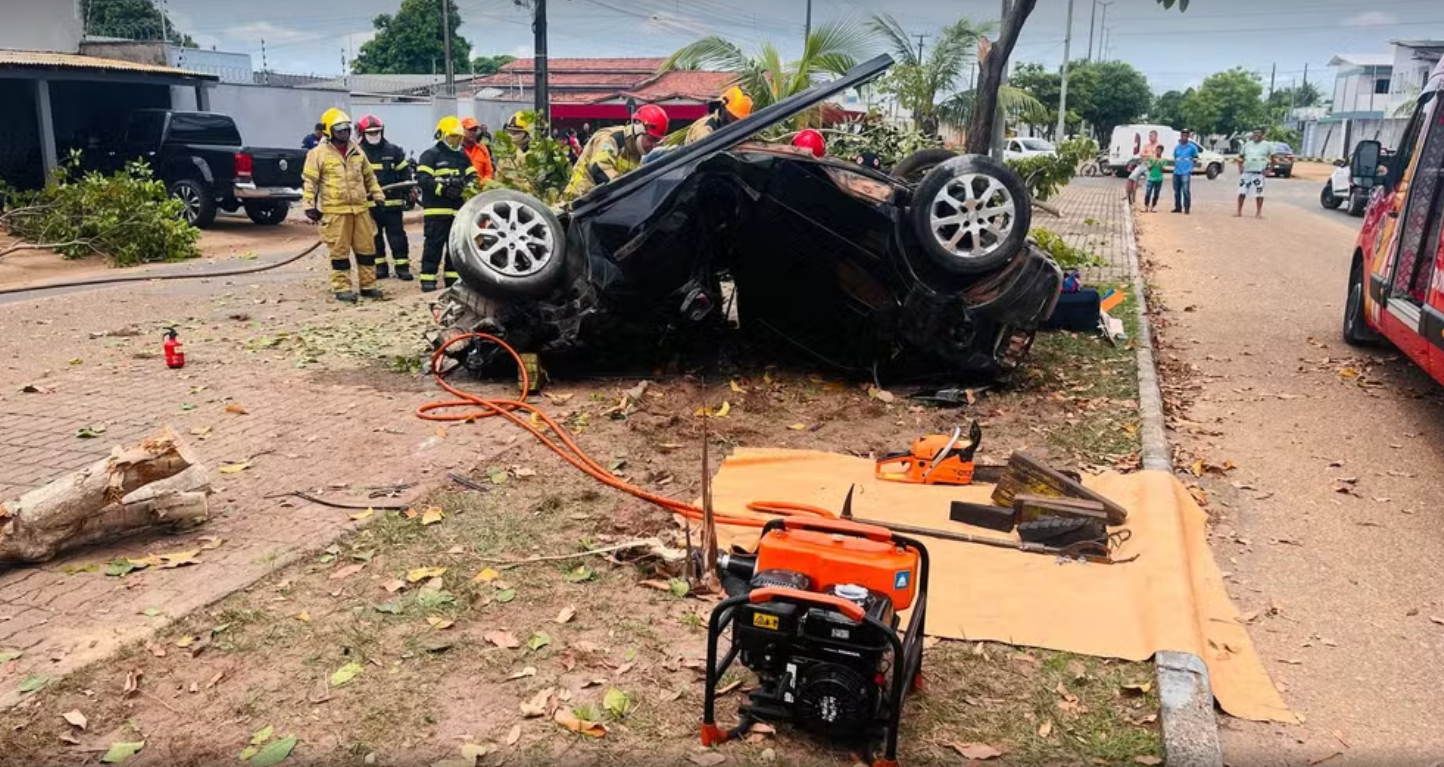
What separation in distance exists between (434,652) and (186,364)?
5354mm

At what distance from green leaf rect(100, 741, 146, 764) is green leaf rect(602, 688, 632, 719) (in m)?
1.35

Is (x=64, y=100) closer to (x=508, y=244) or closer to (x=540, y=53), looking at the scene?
(x=540, y=53)

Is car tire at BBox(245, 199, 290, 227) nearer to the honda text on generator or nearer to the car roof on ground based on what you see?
the car roof on ground

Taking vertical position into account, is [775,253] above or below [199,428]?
above

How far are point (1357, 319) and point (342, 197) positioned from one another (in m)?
9.43

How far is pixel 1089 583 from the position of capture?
435 centimetres

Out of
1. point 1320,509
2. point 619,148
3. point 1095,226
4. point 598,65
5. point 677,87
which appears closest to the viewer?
point 1320,509

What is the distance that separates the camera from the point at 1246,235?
1911 cm

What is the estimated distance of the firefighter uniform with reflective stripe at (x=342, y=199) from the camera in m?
10.8

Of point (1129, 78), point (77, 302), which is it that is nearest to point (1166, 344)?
point (77, 302)

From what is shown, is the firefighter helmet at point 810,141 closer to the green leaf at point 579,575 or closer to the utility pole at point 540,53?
the green leaf at point 579,575

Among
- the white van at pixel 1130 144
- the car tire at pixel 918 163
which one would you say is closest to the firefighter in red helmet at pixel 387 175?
the car tire at pixel 918 163

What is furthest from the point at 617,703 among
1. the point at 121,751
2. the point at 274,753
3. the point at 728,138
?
the point at 728,138

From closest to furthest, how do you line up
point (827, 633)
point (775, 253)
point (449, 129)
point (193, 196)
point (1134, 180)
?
point (827, 633) → point (775, 253) → point (449, 129) → point (193, 196) → point (1134, 180)
